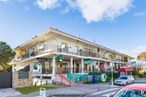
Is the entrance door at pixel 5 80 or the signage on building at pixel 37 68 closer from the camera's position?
the entrance door at pixel 5 80

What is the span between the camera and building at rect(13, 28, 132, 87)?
3528 cm

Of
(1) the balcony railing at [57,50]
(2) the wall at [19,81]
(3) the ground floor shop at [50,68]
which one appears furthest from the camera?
(1) the balcony railing at [57,50]

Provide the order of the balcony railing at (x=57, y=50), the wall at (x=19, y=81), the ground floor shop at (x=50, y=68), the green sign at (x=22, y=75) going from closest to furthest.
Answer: the wall at (x=19, y=81), the green sign at (x=22, y=75), the ground floor shop at (x=50, y=68), the balcony railing at (x=57, y=50)

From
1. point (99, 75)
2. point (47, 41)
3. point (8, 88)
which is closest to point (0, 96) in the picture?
point (8, 88)

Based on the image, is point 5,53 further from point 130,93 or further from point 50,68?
point 130,93

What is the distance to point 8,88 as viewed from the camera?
2797cm

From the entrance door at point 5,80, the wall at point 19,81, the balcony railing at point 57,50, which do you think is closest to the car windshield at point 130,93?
the entrance door at point 5,80

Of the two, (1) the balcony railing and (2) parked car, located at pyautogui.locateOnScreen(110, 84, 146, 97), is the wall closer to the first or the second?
(1) the balcony railing

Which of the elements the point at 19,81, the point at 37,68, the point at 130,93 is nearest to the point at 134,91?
the point at 130,93

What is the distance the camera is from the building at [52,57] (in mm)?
35281

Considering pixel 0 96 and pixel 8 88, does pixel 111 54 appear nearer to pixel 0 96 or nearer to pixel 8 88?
pixel 8 88

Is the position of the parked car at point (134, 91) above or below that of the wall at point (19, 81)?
above

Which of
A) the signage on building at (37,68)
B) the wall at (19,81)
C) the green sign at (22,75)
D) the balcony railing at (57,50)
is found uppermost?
the balcony railing at (57,50)

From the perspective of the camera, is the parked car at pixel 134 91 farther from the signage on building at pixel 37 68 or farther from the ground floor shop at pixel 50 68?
the signage on building at pixel 37 68
